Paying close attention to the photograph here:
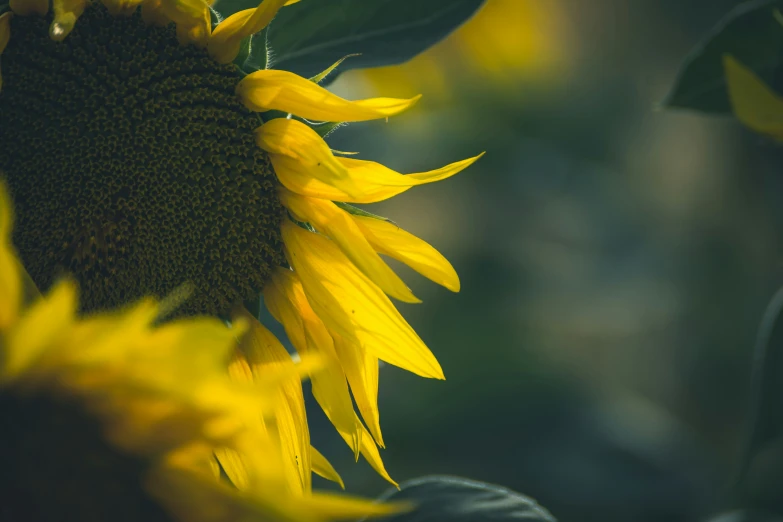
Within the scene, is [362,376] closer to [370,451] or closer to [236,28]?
[370,451]

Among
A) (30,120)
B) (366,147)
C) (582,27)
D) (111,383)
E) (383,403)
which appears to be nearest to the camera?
(111,383)

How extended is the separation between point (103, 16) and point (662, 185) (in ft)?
6.07

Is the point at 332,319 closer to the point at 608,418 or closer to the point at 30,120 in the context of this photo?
the point at 30,120

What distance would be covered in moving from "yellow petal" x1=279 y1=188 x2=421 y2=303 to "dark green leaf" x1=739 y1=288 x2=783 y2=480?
12.9 inches

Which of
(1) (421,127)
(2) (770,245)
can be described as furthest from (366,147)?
(2) (770,245)

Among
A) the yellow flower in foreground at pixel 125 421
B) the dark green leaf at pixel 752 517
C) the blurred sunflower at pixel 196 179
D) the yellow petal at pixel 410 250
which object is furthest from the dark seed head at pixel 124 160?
the dark green leaf at pixel 752 517

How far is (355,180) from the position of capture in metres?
0.68

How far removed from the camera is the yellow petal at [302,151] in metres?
0.66

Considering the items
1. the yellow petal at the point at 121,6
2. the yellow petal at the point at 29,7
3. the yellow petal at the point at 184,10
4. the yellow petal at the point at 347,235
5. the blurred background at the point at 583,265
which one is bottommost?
the blurred background at the point at 583,265

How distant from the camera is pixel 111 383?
452 millimetres

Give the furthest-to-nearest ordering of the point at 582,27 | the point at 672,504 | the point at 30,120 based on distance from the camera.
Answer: the point at 582,27, the point at 672,504, the point at 30,120

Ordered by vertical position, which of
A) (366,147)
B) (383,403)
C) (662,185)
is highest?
(366,147)

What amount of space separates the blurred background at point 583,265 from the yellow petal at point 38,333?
3.59 feet

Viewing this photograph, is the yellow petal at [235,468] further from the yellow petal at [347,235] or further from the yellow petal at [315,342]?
the yellow petal at [347,235]
